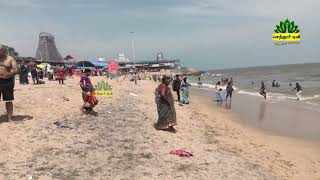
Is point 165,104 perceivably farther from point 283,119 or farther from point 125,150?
point 283,119

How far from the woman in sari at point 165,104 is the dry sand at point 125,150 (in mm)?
385

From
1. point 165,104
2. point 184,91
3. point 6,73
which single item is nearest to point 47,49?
point 184,91

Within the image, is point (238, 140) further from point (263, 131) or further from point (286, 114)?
point (286, 114)

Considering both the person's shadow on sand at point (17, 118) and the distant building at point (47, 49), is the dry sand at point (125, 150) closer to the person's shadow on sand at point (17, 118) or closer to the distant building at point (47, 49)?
the person's shadow on sand at point (17, 118)

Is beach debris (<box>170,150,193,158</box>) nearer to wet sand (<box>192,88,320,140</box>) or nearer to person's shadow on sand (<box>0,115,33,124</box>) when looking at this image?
person's shadow on sand (<box>0,115,33,124</box>)

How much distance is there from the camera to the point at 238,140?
13.7m

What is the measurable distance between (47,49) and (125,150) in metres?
94.1

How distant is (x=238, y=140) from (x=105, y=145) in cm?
534

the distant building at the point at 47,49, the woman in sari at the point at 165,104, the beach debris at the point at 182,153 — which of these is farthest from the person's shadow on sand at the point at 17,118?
the distant building at the point at 47,49

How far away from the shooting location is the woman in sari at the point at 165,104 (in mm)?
12172

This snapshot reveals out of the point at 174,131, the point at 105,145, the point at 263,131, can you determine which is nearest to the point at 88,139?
the point at 105,145

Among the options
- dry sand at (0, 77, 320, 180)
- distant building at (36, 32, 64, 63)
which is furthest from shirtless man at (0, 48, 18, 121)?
distant building at (36, 32, 64, 63)

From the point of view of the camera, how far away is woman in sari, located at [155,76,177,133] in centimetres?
1217

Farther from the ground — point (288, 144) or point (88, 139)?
point (88, 139)
